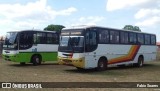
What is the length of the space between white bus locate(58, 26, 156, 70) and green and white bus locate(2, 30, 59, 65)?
14.9ft

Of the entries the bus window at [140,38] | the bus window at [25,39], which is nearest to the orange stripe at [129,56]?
the bus window at [140,38]

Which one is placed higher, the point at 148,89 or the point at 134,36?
the point at 134,36

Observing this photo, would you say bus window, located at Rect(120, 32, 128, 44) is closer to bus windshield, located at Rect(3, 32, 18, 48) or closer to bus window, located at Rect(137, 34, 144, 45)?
bus window, located at Rect(137, 34, 144, 45)

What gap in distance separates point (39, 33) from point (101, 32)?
657cm

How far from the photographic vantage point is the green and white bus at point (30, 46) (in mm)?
25719

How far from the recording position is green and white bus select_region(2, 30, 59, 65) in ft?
84.4

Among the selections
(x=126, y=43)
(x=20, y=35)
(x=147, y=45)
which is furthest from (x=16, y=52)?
(x=147, y=45)

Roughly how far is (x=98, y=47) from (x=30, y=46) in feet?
21.1

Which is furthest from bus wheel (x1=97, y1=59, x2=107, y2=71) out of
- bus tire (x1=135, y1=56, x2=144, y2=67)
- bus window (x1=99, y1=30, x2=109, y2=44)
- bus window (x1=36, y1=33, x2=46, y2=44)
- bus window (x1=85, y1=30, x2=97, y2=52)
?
bus window (x1=36, y1=33, x2=46, y2=44)

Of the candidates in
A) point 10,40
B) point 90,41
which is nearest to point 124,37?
point 90,41

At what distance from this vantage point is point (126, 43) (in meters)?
26.3

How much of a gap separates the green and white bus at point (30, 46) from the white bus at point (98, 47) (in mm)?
4533

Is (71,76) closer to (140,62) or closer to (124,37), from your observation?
(124,37)

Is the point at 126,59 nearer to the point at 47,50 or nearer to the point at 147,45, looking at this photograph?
the point at 147,45
